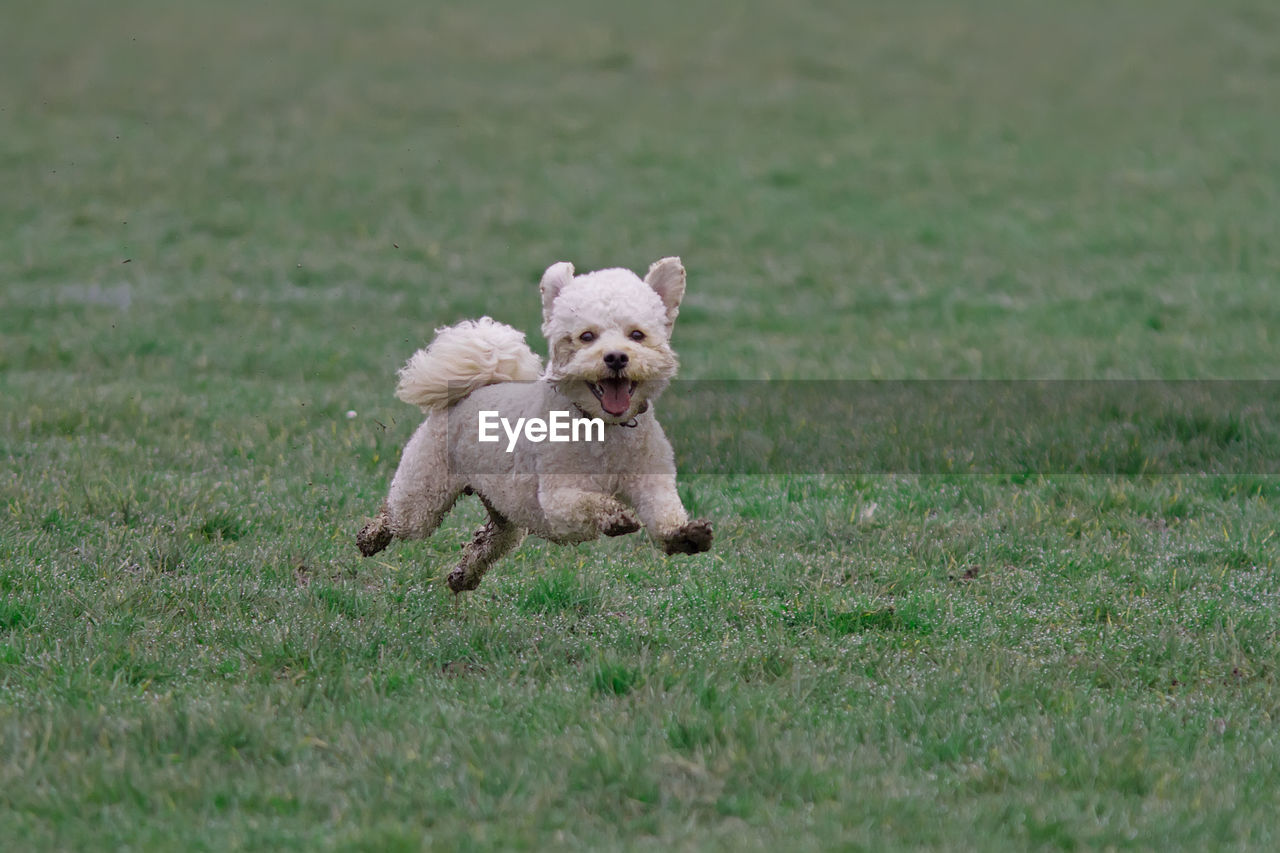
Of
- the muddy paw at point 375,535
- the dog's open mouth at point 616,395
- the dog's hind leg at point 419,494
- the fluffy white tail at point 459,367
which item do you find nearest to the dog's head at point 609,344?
the dog's open mouth at point 616,395

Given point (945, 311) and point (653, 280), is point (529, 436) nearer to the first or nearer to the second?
point (653, 280)

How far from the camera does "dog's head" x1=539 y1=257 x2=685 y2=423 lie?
216 inches

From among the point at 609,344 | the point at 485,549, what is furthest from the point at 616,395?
the point at 485,549

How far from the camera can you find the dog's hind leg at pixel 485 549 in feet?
22.0

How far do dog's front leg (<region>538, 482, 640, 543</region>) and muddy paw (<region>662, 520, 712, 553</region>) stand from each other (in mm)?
148

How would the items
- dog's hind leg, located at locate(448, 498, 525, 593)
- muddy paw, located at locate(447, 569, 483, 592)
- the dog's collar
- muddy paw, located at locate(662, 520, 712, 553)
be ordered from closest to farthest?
muddy paw, located at locate(662, 520, 712, 553)
the dog's collar
dog's hind leg, located at locate(448, 498, 525, 593)
muddy paw, located at locate(447, 569, 483, 592)

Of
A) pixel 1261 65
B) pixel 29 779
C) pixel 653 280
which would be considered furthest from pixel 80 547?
pixel 1261 65

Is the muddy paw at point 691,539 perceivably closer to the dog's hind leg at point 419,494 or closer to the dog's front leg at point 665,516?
the dog's front leg at point 665,516

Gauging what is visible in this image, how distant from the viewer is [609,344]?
18.0 ft

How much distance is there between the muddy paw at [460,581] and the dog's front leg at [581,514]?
44.7 inches

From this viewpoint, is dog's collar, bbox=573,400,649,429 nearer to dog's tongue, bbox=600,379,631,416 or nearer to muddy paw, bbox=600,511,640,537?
dog's tongue, bbox=600,379,631,416

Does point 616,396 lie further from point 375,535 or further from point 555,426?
point 375,535

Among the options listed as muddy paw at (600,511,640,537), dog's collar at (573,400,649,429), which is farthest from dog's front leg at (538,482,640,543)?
dog's collar at (573,400,649,429)

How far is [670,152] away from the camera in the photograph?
2127 cm
